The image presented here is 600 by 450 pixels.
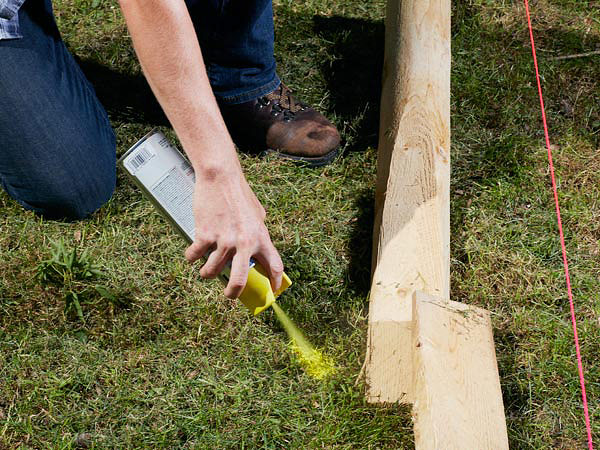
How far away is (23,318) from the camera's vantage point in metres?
2.44

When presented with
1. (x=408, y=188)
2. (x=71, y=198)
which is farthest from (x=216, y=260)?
(x=71, y=198)

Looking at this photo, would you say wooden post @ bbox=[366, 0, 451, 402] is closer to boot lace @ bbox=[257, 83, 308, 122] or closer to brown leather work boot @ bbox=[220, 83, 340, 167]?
brown leather work boot @ bbox=[220, 83, 340, 167]

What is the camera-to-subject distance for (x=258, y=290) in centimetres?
203

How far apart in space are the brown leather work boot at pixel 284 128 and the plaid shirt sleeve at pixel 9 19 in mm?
988

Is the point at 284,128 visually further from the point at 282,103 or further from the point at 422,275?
the point at 422,275

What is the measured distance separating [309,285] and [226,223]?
0.89m

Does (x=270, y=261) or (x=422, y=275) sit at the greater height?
(x=270, y=261)

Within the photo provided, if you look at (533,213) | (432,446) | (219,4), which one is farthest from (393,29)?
(432,446)

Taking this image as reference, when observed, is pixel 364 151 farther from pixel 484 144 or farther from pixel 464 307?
pixel 464 307

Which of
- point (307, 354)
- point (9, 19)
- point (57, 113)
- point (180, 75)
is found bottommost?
point (307, 354)

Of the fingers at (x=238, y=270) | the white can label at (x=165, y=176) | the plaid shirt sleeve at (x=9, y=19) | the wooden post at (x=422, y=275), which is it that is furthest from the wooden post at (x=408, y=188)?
the plaid shirt sleeve at (x=9, y=19)

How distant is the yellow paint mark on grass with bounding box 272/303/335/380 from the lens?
230cm

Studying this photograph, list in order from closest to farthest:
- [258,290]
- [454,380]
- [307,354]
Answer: [454,380] < [258,290] < [307,354]

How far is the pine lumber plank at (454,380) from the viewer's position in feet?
5.28
